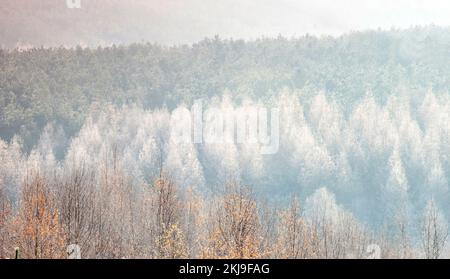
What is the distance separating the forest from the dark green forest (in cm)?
11

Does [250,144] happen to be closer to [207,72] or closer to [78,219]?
[207,72]

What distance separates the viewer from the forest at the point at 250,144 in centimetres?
3350

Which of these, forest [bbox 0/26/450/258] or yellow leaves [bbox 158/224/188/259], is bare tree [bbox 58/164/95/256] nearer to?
forest [bbox 0/26/450/258]

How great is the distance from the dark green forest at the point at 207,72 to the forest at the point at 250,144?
0.11 m

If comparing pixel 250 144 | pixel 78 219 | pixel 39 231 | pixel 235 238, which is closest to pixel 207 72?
pixel 250 144

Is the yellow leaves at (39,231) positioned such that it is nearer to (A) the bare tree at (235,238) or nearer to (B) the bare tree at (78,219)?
(B) the bare tree at (78,219)

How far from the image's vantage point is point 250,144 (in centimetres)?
4831

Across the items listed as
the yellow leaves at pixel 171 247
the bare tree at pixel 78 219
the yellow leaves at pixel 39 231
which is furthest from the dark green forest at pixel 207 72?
the yellow leaves at pixel 171 247

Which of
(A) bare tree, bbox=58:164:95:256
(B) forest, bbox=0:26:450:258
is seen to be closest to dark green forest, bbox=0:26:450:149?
(B) forest, bbox=0:26:450:258

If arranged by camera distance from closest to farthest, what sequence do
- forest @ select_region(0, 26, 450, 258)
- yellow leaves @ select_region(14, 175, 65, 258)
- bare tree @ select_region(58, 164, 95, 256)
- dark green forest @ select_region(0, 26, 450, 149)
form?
yellow leaves @ select_region(14, 175, 65, 258), bare tree @ select_region(58, 164, 95, 256), forest @ select_region(0, 26, 450, 258), dark green forest @ select_region(0, 26, 450, 149)

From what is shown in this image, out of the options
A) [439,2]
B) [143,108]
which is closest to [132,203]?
[143,108]

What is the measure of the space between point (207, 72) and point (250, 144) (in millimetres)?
13372

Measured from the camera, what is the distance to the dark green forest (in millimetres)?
49969
